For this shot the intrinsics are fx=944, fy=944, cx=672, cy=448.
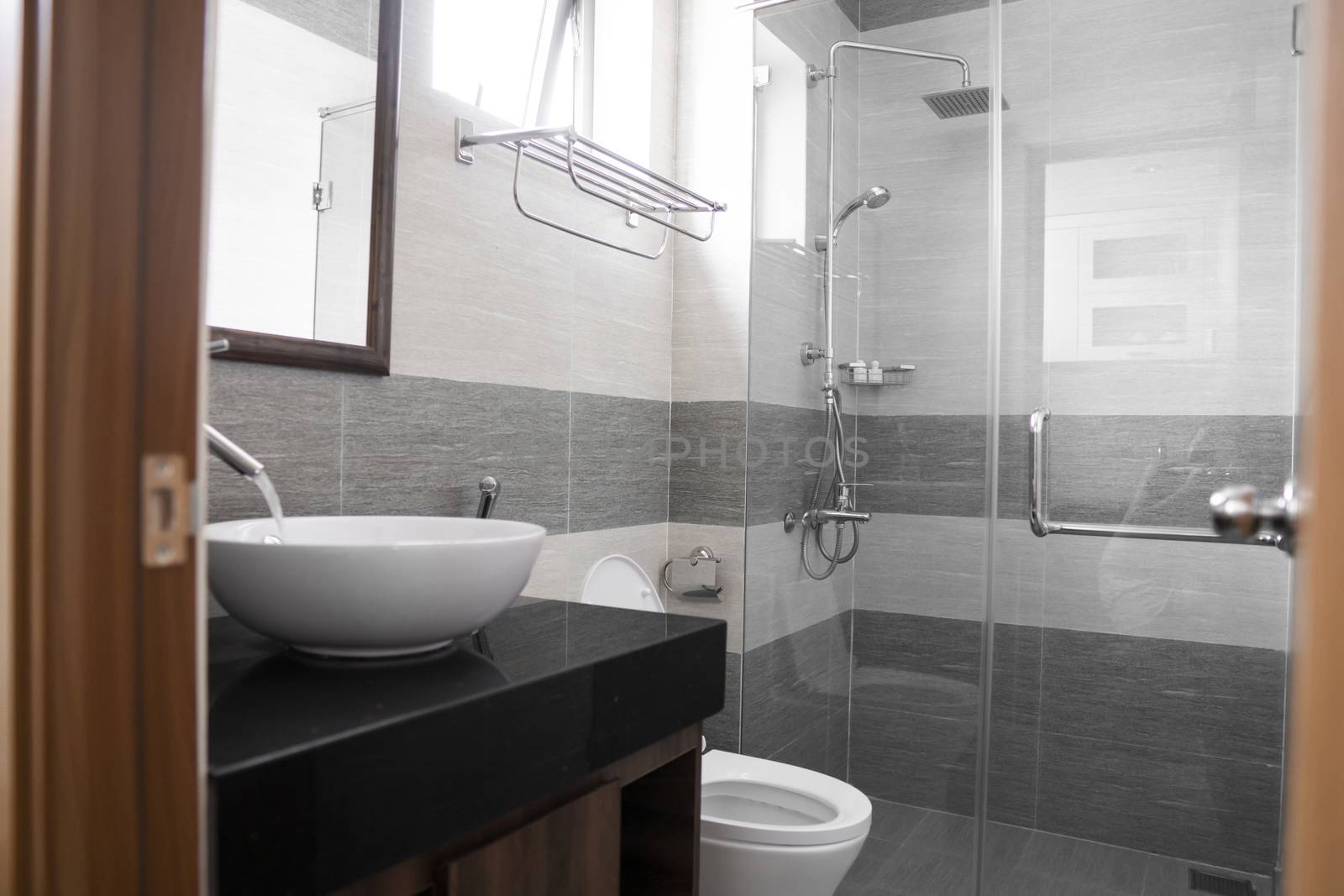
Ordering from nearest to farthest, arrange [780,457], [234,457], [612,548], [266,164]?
[234,457] → [266,164] → [612,548] → [780,457]

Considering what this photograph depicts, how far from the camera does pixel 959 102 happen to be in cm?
223

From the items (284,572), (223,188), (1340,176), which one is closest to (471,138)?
(223,188)

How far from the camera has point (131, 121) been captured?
25.4 inches

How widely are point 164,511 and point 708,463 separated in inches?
77.1

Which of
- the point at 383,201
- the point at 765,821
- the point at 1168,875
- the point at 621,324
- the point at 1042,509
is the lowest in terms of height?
the point at 1168,875

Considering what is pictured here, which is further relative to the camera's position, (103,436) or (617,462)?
(617,462)

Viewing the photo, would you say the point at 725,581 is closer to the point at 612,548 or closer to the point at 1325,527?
the point at 612,548

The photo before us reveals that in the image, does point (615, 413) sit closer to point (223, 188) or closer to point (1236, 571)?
point (223, 188)

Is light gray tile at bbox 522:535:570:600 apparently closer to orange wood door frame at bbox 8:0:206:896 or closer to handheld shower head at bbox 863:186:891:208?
handheld shower head at bbox 863:186:891:208

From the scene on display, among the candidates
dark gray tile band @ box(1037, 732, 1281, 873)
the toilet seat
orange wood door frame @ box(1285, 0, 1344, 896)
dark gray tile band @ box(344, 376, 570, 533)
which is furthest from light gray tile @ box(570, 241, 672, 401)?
orange wood door frame @ box(1285, 0, 1344, 896)

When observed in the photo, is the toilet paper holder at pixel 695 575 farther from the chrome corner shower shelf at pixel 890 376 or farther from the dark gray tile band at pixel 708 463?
the chrome corner shower shelf at pixel 890 376

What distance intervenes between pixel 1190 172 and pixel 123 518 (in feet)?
6.93

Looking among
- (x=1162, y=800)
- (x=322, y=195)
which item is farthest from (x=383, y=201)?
(x=1162, y=800)

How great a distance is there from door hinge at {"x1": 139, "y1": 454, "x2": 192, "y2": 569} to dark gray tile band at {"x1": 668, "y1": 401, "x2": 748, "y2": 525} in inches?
75.8
